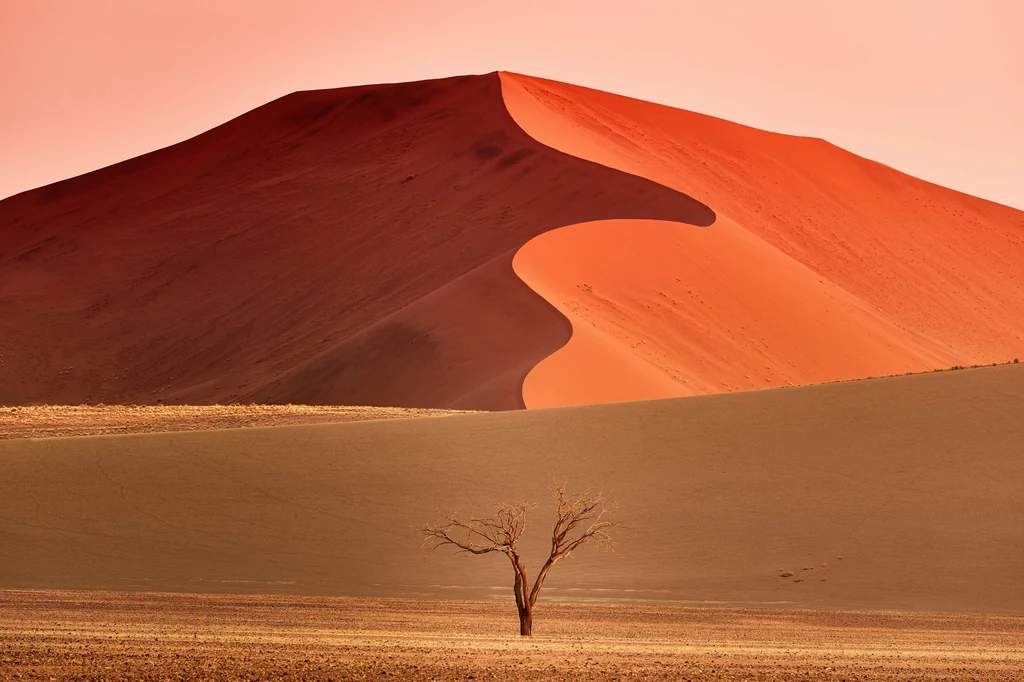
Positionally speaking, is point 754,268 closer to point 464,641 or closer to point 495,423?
point 495,423

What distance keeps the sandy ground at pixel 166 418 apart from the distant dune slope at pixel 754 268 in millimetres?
5481

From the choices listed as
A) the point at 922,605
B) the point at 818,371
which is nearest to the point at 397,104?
the point at 818,371

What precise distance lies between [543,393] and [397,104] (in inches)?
1860

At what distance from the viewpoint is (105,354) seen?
191 ft

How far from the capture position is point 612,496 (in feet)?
70.2

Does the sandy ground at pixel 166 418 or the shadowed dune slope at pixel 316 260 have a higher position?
the shadowed dune slope at pixel 316 260

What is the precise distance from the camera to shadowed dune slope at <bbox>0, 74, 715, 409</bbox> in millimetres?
40344

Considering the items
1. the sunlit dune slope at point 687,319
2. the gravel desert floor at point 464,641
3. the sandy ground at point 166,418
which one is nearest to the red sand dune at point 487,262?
the sunlit dune slope at point 687,319

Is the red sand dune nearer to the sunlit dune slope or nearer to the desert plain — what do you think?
the sunlit dune slope

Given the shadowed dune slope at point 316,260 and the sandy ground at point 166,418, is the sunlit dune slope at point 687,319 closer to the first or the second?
the shadowed dune slope at point 316,260

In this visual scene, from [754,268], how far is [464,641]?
131 feet

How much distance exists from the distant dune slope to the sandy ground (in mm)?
5481

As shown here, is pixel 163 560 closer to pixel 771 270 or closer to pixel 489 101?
pixel 771 270

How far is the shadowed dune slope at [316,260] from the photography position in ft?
132
